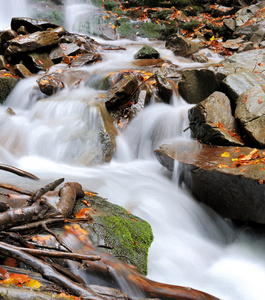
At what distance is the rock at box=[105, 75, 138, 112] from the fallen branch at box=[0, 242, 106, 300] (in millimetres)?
5668

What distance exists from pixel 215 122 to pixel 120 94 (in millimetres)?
2812

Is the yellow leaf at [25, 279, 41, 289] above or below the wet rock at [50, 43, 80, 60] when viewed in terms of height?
above

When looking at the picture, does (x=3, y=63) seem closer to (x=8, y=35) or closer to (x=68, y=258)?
(x=8, y=35)

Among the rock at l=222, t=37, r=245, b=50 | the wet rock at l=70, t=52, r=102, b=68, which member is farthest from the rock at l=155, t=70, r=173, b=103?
the rock at l=222, t=37, r=245, b=50

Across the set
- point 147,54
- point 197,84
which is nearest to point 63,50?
point 147,54

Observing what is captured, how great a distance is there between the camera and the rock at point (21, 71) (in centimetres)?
988

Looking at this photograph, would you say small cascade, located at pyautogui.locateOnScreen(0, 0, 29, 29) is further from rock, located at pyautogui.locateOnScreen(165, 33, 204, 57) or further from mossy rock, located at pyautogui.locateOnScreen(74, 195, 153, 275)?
mossy rock, located at pyautogui.locateOnScreen(74, 195, 153, 275)

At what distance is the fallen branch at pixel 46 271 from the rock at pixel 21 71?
9.23m

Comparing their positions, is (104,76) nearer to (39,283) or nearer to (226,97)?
(226,97)

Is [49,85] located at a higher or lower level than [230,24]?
lower

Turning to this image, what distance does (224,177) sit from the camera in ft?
14.4

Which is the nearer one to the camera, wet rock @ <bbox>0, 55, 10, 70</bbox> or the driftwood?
the driftwood

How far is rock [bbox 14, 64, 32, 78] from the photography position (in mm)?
9878

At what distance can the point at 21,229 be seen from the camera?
233cm
